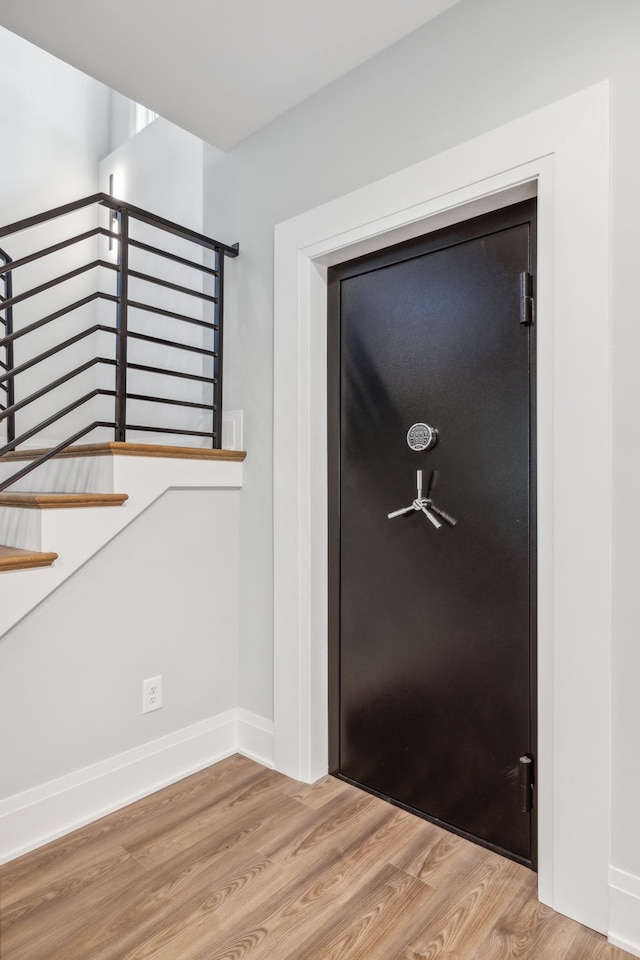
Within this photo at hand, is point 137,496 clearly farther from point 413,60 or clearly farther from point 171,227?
point 413,60

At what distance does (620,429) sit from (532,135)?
0.78m

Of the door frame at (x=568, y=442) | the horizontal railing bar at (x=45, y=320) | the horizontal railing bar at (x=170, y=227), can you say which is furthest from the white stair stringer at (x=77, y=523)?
the door frame at (x=568, y=442)

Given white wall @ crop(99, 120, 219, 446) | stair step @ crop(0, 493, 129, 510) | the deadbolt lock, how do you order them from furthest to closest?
white wall @ crop(99, 120, 219, 446) < the deadbolt lock < stair step @ crop(0, 493, 129, 510)

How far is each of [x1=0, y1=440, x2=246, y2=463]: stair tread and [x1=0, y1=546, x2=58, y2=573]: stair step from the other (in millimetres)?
387

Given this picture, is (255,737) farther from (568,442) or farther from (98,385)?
(98,385)

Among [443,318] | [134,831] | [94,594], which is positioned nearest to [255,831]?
[134,831]

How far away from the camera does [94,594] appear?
1778 millimetres

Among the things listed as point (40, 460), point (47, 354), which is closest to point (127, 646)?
point (40, 460)

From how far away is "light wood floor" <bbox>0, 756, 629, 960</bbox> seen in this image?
128 cm

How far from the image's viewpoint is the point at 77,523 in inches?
66.8

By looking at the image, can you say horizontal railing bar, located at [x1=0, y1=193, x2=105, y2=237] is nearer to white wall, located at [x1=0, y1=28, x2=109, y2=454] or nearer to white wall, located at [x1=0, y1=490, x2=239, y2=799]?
white wall, located at [x1=0, y1=490, x2=239, y2=799]

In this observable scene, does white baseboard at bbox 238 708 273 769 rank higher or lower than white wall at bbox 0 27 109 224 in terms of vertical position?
lower

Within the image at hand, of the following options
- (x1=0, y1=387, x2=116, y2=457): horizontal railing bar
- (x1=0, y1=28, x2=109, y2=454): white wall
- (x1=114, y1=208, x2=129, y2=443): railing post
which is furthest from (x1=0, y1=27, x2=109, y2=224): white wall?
(x1=0, y1=387, x2=116, y2=457): horizontal railing bar

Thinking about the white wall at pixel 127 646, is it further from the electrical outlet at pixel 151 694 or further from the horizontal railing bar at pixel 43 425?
the horizontal railing bar at pixel 43 425
